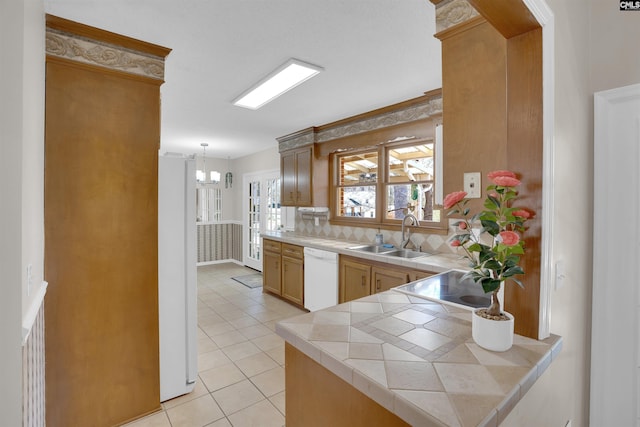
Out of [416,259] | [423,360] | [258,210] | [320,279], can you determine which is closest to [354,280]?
[320,279]

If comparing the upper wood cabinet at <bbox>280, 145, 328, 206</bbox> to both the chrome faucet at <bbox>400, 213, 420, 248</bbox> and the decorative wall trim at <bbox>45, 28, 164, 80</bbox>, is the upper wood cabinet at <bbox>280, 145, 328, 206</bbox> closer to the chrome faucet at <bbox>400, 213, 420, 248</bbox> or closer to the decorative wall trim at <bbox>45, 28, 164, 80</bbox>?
the chrome faucet at <bbox>400, 213, 420, 248</bbox>

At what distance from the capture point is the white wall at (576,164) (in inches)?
46.8

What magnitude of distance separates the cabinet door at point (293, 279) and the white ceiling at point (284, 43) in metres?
2.05

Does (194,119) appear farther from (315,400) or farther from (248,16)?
(315,400)

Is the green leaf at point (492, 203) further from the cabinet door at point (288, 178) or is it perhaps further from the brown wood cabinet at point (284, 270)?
the cabinet door at point (288, 178)

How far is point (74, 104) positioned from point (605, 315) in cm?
320

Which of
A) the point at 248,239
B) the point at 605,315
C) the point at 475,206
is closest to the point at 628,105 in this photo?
the point at 475,206

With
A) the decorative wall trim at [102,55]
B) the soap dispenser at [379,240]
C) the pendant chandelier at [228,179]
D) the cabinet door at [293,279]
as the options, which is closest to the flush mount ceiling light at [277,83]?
the decorative wall trim at [102,55]

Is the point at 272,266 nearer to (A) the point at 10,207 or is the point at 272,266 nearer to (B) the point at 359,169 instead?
(B) the point at 359,169

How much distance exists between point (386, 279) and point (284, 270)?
1.87 m

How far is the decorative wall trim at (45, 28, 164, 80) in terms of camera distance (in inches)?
69.7

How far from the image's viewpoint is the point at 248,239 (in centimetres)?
675

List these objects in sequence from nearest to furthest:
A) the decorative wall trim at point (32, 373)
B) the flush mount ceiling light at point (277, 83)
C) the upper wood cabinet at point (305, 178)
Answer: the decorative wall trim at point (32, 373), the flush mount ceiling light at point (277, 83), the upper wood cabinet at point (305, 178)

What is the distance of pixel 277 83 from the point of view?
2691mm
